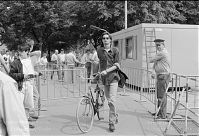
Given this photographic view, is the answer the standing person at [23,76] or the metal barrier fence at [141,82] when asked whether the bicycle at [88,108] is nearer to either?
the standing person at [23,76]

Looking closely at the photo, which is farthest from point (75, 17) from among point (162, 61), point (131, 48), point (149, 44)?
point (162, 61)

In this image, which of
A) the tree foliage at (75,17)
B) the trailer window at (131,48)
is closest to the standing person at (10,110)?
the trailer window at (131,48)

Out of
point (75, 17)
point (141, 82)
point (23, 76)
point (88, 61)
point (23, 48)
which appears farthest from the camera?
point (75, 17)

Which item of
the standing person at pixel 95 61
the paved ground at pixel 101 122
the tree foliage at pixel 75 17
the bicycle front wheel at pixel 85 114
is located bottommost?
the paved ground at pixel 101 122

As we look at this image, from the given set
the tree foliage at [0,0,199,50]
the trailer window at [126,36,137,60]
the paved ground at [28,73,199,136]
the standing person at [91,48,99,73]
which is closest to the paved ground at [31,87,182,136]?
the paved ground at [28,73,199,136]

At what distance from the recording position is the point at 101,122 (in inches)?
258

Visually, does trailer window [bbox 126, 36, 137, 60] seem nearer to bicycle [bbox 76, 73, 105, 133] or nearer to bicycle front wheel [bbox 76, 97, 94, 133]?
bicycle [bbox 76, 73, 105, 133]

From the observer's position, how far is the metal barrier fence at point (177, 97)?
5.70 m

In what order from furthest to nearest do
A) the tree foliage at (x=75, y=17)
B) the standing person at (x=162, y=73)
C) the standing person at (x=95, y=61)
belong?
the tree foliage at (x=75, y=17), the standing person at (x=95, y=61), the standing person at (x=162, y=73)

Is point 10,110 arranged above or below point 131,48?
below

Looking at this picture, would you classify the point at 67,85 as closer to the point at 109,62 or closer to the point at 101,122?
the point at 101,122

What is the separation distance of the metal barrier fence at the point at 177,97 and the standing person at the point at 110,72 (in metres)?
1.09

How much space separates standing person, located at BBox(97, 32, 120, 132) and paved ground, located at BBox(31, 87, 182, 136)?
0.41 meters

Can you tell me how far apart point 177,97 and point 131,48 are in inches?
238
